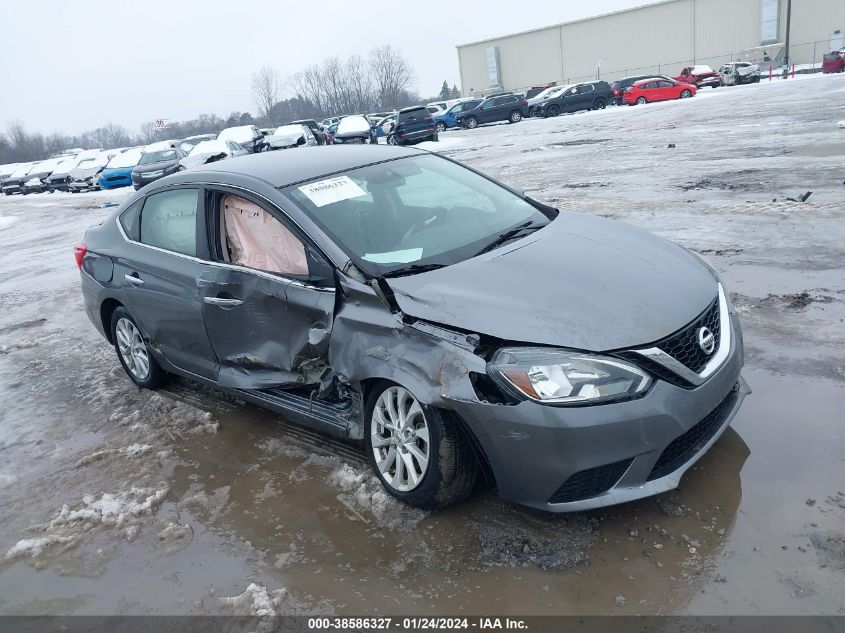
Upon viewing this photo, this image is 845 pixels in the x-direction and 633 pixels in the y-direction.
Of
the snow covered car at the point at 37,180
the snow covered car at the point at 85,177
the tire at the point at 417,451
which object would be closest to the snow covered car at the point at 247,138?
the snow covered car at the point at 85,177

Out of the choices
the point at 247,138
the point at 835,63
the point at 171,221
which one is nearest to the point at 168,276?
the point at 171,221

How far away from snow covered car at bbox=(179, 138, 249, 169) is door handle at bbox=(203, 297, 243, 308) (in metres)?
18.3

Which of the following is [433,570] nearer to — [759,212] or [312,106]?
[759,212]

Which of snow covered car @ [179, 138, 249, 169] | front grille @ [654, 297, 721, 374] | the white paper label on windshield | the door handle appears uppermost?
the white paper label on windshield

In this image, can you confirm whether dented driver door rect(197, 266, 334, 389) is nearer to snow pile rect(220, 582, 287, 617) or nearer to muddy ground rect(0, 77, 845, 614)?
muddy ground rect(0, 77, 845, 614)

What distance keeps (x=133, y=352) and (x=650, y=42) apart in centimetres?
7114

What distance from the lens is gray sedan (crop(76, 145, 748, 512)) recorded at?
2980mm

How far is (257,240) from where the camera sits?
4270 millimetres

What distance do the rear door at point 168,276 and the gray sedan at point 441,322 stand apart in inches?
0.7

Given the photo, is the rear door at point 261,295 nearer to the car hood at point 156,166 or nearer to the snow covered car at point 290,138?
the car hood at point 156,166

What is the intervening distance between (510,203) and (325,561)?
2479 millimetres

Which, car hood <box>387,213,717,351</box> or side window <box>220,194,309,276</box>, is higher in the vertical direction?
side window <box>220,194,309,276</box>

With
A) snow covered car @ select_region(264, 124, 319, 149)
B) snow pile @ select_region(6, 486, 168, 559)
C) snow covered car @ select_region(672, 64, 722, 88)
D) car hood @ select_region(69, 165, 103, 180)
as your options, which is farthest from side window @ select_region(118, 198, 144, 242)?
snow covered car @ select_region(672, 64, 722, 88)

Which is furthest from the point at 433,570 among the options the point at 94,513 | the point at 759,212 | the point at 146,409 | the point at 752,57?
the point at 752,57
